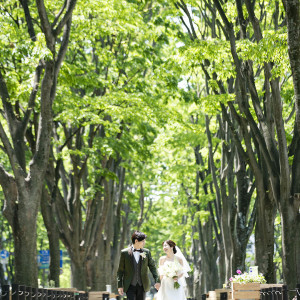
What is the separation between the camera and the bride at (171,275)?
12.3 m

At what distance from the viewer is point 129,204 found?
116 feet

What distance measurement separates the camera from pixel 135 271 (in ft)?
32.4

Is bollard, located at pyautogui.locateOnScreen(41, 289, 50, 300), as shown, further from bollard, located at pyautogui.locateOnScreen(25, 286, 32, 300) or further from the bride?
the bride

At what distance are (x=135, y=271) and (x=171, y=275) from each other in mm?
2574

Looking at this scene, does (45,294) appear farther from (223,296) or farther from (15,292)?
(223,296)

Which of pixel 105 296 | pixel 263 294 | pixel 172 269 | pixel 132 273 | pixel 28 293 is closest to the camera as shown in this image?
pixel 132 273

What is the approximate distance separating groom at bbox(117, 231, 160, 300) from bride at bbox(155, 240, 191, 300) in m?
2.40

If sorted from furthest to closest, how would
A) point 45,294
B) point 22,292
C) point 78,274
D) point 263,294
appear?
1. point 78,274
2. point 263,294
3. point 45,294
4. point 22,292

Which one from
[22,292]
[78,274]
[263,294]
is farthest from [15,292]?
[78,274]

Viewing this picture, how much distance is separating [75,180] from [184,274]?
954 centimetres

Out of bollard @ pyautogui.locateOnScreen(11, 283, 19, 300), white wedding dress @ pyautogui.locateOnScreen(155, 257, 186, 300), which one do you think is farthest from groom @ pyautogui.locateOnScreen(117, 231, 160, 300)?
white wedding dress @ pyautogui.locateOnScreen(155, 257, 186, 300)

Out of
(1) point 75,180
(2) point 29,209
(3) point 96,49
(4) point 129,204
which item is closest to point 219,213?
(1) point 75,180

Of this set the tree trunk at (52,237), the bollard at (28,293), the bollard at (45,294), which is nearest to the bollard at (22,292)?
the bollard at (28,293)

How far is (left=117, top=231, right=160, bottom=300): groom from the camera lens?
9852mm
